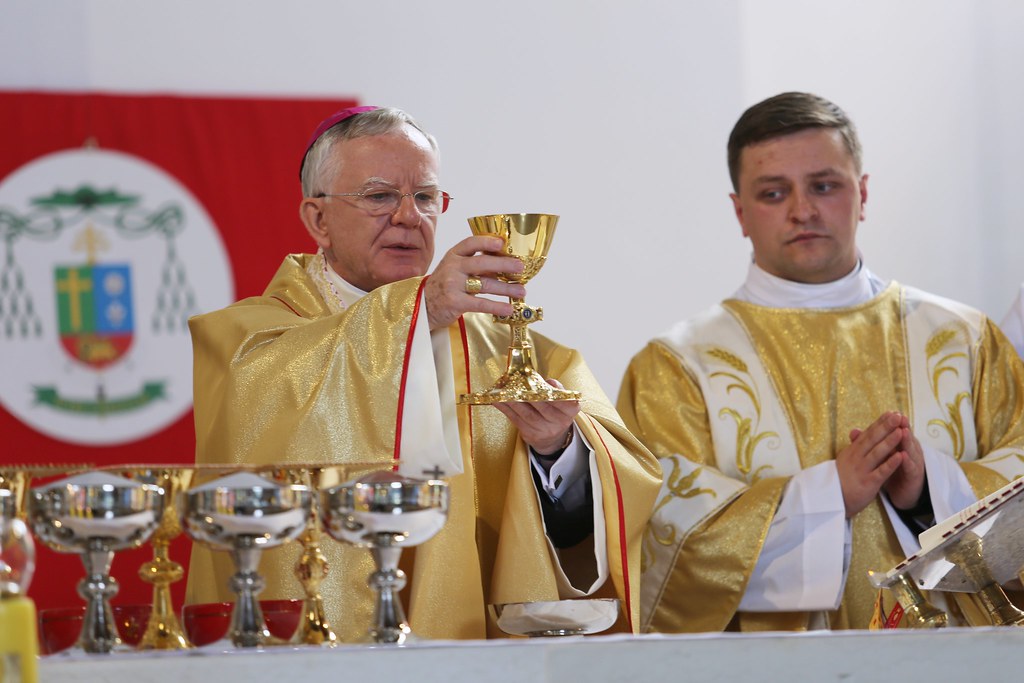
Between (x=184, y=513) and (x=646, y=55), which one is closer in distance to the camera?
(x=184, y=513)

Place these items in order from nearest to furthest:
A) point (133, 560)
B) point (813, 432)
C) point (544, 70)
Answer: point (813, 432)
point (133, 560)
point (544, 70)

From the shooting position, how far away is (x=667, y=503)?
13.4 ft

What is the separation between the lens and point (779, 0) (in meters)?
6.35

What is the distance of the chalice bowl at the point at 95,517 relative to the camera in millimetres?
2053

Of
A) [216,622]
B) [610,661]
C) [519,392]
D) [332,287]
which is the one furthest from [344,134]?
[610,661]

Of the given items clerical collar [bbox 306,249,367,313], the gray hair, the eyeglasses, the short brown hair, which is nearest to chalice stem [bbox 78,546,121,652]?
clerical collar [bbox 306,249,367,313]

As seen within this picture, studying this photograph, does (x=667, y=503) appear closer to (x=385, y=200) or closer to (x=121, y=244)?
(x=385, y=200)

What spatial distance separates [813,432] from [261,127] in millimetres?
2547

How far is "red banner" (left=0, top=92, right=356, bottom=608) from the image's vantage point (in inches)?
217

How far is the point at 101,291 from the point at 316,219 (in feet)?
6.71

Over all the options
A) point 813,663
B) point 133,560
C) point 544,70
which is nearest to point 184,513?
point 813,663

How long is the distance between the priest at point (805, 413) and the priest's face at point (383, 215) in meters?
0.97

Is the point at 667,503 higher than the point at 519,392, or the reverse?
the point at 519,392

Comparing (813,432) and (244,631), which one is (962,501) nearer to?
(813,432)
